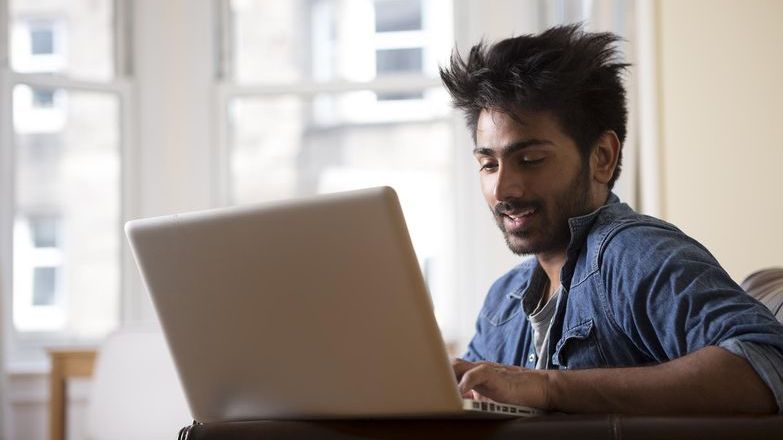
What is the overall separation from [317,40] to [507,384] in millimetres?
3532

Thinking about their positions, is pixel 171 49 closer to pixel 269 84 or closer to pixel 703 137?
pixel 269 84

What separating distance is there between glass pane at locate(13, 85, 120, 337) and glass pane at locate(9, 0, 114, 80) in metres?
0.12

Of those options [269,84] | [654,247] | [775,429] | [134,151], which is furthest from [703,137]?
[134,151]

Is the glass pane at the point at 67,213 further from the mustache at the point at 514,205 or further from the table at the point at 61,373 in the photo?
the mustache at the point at 514,205

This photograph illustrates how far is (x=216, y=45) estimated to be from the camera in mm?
4637

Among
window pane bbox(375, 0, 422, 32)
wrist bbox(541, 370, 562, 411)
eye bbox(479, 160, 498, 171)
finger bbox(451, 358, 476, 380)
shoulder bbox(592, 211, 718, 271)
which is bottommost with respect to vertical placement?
wrist bbox(541, 370, 562, 411)

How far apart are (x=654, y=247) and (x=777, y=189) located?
4.88ft

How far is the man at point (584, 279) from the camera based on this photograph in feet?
4.11

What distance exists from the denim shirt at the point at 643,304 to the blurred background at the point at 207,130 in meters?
2.79

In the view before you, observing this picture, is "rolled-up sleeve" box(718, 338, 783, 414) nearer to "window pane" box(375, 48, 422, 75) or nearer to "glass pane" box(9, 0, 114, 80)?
"window pane" box(375, 48, 422, 75)

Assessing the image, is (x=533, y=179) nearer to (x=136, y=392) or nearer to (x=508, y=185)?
(x=508, y=185)

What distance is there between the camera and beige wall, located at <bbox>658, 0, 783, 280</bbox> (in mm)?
2740

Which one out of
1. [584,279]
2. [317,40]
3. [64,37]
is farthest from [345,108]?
[584,279]

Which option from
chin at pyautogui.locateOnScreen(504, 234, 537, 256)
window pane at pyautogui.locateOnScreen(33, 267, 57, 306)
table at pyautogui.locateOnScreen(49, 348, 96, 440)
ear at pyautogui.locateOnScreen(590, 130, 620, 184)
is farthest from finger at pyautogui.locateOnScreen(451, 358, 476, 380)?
window pane at pyautogui.locateOnScreen(33, 267, 57, 306)
